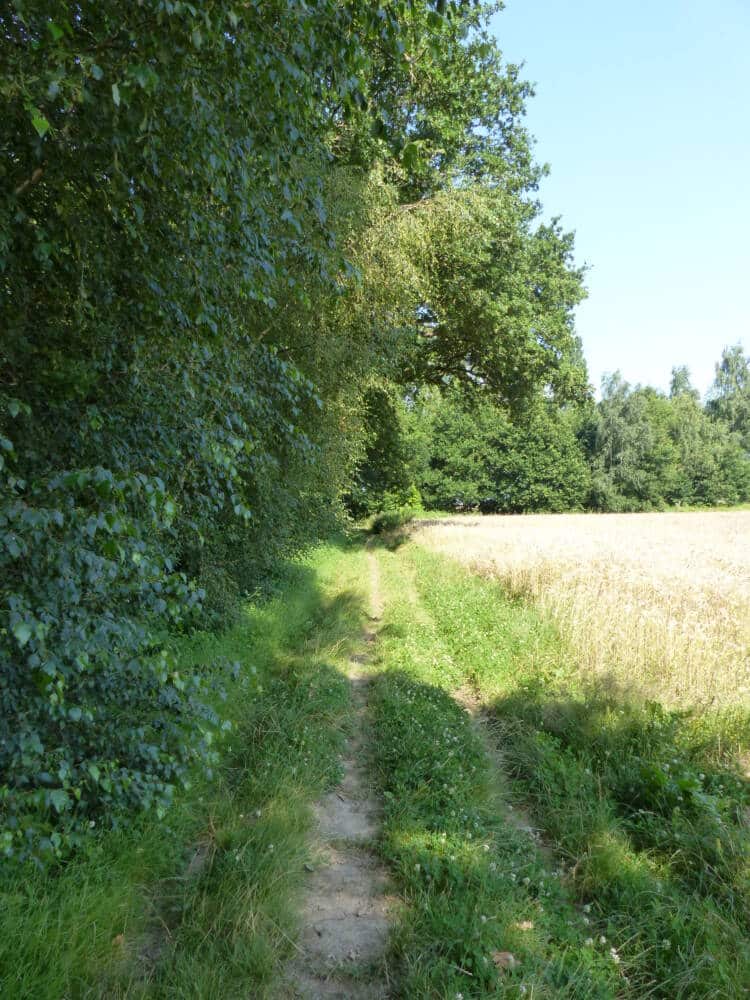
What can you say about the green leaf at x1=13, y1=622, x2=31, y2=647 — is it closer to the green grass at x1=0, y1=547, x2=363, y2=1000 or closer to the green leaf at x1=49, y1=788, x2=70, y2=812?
the green leaf at x1=49, y1=788, x2=70, y2=812

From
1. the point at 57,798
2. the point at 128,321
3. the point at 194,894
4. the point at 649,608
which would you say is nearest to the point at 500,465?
the point at 649,608

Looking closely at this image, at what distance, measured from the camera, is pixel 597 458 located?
6381cm

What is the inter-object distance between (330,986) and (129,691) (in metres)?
2.07

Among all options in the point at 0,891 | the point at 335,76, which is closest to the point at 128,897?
the point at 0,891

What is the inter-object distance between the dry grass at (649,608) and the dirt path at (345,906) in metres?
3.58

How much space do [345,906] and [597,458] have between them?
6543 cm

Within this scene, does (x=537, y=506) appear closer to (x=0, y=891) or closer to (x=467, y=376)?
(x=467, y=376)

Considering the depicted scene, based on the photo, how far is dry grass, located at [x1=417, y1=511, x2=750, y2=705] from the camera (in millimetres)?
6535

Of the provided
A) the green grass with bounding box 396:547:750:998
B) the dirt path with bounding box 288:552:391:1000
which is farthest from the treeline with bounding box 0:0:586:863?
the green grass with bounding box 396:547:750:998

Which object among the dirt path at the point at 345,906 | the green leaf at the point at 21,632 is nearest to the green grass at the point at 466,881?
the dirt path at the point at 345,906

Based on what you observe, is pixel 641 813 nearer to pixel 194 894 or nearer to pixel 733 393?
pixel 194 894

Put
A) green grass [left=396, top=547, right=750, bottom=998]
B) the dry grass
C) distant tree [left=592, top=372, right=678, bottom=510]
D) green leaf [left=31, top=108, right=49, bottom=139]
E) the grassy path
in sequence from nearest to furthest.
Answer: green leaf [left=31, top=108, right=49, bottom=139]
the grassy path
green grass [left=396, top=547, right=750, bottom=998]
the dry grass
distant tree [left=592, top=372, right=678, bottom=510]

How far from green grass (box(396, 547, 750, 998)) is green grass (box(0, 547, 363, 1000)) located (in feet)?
6.51

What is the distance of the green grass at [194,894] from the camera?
9.59 ft
